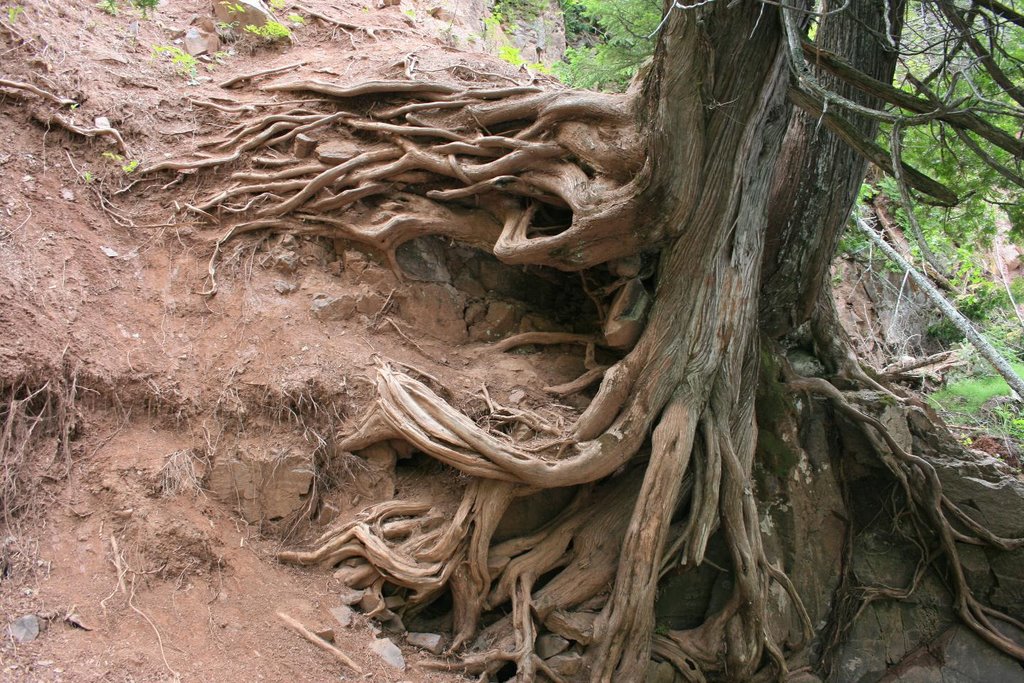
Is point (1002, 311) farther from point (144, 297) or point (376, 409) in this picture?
point (144, 297)

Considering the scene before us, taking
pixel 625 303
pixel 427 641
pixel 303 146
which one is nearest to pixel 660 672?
pixel 427 641

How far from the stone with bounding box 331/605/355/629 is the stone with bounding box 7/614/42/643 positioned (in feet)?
5.19

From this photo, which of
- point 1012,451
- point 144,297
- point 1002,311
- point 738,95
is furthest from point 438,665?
point 1002,311

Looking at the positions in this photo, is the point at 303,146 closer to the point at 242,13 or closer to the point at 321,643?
the point at 242,13

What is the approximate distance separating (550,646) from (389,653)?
1.11 metres

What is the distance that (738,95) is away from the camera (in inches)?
195

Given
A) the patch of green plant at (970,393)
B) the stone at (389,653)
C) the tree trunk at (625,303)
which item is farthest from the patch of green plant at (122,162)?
the patch of green plant at (970,393)

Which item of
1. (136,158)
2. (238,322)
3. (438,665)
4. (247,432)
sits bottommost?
(438,665)

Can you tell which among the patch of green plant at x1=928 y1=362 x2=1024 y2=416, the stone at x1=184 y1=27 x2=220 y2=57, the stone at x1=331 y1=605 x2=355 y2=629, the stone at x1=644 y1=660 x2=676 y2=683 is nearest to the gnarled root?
the stone at x1=184 y1=27 x2=220 y2=57

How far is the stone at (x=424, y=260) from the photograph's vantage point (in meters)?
Result: 6.11

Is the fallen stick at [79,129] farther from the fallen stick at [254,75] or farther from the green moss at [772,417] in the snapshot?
the green moss at [772,417]

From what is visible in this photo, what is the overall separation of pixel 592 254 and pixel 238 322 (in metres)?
2.45

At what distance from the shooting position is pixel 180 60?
664cm

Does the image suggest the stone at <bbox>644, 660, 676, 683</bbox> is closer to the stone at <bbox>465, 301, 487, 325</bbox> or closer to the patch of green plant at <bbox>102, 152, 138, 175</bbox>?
the stone at <bbox>465, 301, 487, 325</bbox>
